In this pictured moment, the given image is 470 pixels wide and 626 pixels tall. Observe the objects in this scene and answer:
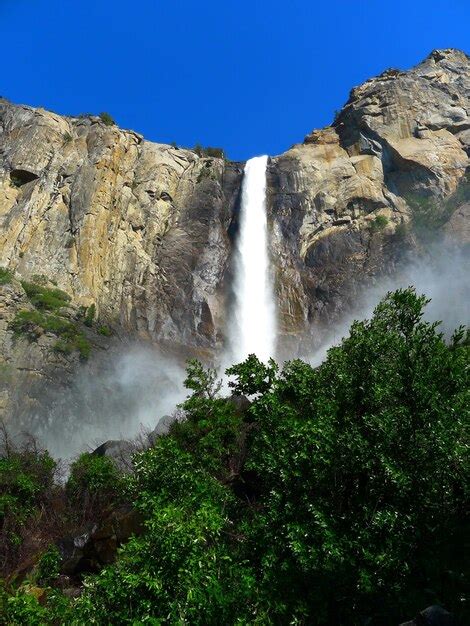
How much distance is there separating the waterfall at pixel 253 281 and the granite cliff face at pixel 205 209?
95 centimetres

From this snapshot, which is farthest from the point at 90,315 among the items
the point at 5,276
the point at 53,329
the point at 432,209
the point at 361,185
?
the point at 432,209

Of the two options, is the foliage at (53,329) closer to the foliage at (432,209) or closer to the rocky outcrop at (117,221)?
the rocky outcrop at (117,221)

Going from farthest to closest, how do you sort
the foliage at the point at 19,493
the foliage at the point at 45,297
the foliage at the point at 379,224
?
1. the foliage at the point at 379,224
2. the foliage at the point at 45,297
3. the foliage at the point at 19,493

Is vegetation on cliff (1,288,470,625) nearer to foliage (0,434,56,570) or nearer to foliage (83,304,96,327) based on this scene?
foliage (0,434,56,570)

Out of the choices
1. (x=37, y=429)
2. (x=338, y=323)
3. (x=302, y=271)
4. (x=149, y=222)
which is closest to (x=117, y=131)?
(x=149, y=222)

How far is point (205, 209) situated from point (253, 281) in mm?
8466

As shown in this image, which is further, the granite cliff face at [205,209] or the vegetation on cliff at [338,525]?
the granite cliff face at [205,209]

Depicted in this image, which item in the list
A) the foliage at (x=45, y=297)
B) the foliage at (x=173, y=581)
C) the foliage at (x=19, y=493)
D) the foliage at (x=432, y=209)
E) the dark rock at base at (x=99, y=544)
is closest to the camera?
the foliage at (x=173, y=581)

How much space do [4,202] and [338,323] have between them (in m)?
29.2

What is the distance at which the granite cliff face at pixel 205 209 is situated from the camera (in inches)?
1703

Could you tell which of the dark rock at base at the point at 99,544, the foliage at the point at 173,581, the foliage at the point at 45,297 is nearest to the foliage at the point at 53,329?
the foliage at the point at 45,297

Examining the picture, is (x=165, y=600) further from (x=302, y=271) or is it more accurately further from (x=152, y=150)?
(x=152, y=150)

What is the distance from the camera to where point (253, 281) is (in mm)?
A: 47156

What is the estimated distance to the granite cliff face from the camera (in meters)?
43.2
